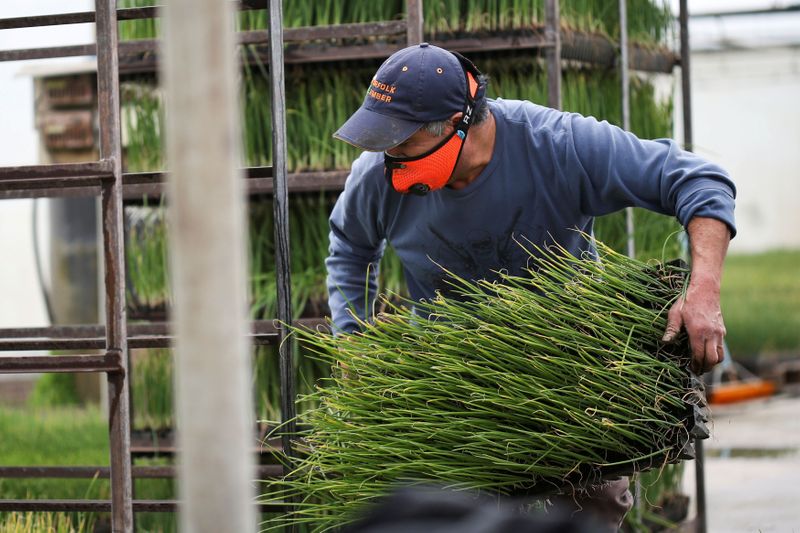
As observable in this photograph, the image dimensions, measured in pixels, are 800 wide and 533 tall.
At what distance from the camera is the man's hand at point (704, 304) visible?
6.97 feet

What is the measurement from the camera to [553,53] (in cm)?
357

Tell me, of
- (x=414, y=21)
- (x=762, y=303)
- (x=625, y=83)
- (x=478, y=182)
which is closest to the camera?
(x=478, y=182)

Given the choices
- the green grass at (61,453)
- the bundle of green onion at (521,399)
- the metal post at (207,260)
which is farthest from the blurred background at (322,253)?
the metal post at (207,260)

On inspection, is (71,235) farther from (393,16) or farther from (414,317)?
(414,317)

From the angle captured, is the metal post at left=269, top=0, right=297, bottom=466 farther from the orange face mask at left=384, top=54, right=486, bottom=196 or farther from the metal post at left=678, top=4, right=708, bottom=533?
the metal post at left=678, top=4, right=708, bottom=533

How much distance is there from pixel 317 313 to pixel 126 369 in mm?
1338

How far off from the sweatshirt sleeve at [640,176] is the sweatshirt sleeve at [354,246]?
1.64 ft

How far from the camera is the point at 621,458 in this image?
2.18 metres

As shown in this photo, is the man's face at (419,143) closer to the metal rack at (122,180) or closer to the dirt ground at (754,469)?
the metal rack at (122,180)

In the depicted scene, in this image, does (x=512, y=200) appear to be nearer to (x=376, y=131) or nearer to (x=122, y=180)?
(x=376, y=131)

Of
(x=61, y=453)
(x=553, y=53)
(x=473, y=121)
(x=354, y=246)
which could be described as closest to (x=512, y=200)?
(x=473, y=121)

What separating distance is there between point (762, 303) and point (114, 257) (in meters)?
8.96

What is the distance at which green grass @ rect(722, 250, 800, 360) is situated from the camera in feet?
32.3

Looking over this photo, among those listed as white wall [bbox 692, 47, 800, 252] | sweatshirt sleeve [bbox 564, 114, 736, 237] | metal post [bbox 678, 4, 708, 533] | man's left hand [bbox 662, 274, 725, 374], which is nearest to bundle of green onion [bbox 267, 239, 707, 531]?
man's left hand [bbox 662, 274, 725, 374]
